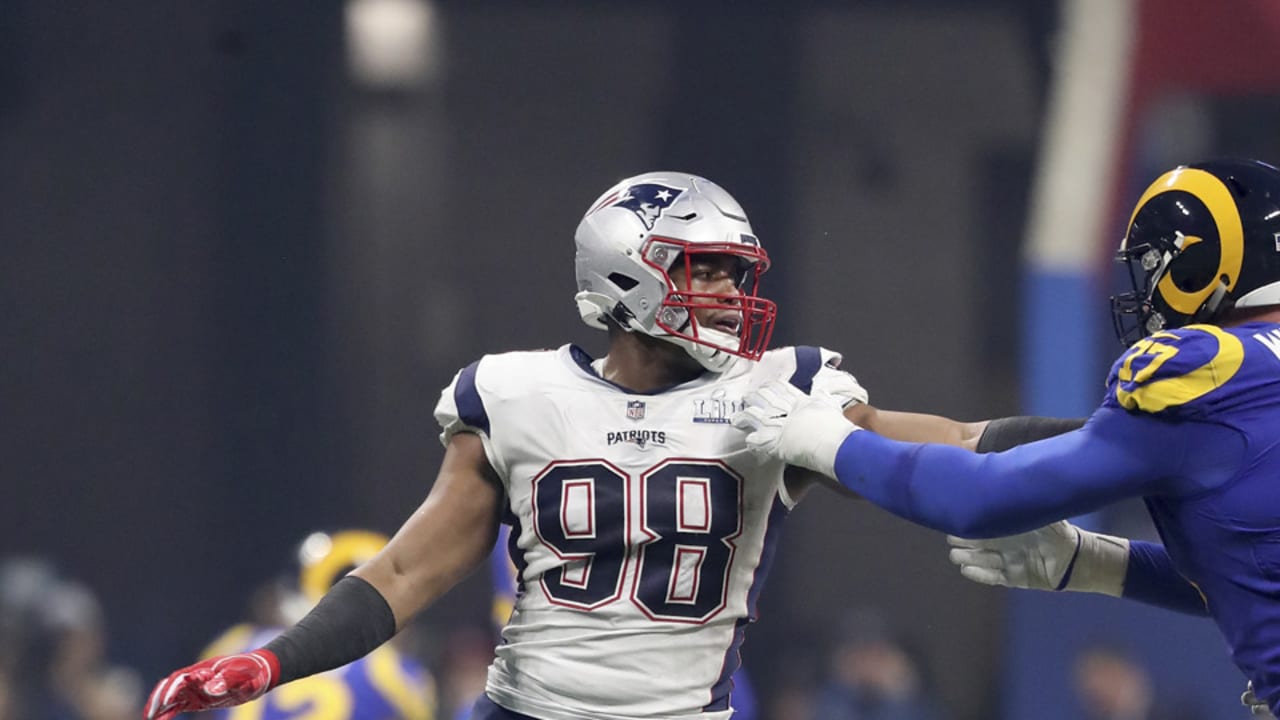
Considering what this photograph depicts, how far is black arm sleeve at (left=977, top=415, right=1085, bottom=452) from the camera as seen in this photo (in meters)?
2.07

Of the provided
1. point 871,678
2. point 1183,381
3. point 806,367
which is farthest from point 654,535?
point 871,678

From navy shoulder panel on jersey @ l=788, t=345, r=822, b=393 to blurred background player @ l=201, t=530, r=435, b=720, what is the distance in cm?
136

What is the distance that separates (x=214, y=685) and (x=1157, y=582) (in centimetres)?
136

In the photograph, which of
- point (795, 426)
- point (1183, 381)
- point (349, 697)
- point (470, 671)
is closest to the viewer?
point (1183, 381)

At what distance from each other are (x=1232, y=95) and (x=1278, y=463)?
355 centimetres

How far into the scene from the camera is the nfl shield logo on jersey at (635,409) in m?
2.05

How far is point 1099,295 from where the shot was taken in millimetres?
4781

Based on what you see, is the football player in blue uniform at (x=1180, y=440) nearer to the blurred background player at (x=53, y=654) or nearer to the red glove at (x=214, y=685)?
the red glove at (x=214, y=685)

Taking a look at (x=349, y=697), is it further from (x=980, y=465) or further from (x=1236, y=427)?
(x=1236, y=427)

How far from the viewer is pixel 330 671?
2.95 metres

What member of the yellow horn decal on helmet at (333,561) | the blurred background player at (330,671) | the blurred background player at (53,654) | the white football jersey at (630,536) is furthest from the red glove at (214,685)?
the blurred background player at (53,654)

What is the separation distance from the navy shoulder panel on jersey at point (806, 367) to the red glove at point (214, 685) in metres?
0.84

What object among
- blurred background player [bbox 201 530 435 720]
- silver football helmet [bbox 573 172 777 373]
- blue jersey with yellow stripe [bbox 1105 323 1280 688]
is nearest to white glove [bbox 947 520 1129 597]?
blue jersey with yellow stripe [bbox 1105 323 1280 688]

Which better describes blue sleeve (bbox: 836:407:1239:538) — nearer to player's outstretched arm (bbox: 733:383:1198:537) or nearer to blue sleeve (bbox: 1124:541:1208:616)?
player's outstretched arm (bbox: 733:383:1198:537)
